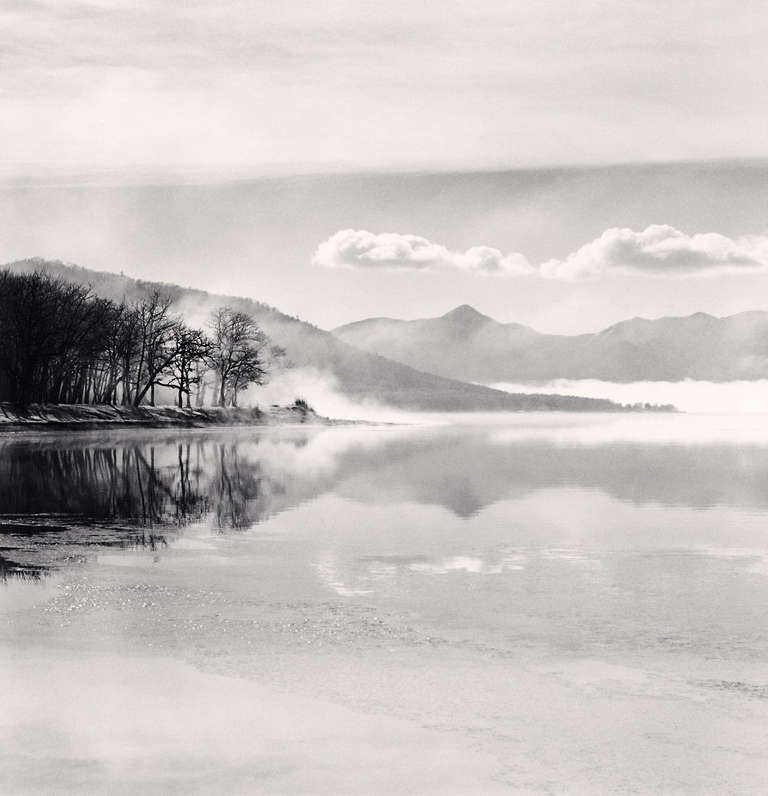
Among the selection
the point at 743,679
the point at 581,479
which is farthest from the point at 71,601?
the point at 581,479

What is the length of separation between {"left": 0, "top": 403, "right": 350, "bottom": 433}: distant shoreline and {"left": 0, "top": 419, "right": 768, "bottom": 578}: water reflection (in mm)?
23143

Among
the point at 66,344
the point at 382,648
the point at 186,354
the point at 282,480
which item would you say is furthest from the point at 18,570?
the point at 186,354

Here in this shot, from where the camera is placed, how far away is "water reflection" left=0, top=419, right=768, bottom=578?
22.8 m

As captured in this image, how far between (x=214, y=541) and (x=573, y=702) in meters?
11.6

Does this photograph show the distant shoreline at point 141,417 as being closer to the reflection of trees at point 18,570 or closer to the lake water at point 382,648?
the lake water at point 382,648

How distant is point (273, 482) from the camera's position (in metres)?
34.2

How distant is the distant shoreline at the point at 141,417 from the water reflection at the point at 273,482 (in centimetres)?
2314

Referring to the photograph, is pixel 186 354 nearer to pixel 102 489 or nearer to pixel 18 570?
pixel 102 489

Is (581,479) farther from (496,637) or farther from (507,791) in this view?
(507,791)

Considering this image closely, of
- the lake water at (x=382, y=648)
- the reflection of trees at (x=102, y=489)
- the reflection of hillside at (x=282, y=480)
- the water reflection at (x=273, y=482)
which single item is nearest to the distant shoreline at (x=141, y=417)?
the water reflection at (x=273, y=482)

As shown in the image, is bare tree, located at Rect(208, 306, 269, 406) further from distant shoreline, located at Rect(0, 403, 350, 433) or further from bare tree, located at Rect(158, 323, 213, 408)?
distant shoreline, located at Rect(0, 403, 350, 433)

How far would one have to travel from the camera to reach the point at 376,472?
125ft

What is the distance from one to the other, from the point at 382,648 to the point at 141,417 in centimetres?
9167

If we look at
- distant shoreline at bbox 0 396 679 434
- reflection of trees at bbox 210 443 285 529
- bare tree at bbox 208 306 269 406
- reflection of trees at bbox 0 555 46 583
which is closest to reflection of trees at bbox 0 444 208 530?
reflection of trees at bbox 210 443 285 529
